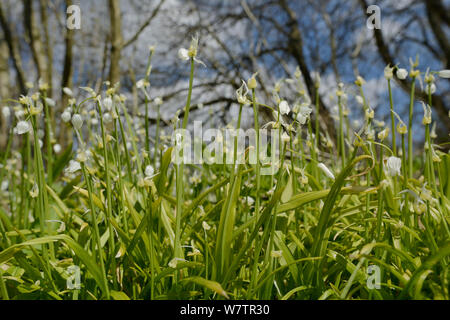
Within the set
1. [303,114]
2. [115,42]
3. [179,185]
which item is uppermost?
[115,42]

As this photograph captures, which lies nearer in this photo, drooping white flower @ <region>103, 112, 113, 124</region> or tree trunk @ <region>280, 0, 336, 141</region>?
drooping white flower @ <region>103, 112, 113, 124</region>

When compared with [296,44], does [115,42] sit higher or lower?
lower

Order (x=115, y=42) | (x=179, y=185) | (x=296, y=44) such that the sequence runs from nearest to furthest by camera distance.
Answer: (x=179, y=185), (x=115, y=42), (x=296, y=44)

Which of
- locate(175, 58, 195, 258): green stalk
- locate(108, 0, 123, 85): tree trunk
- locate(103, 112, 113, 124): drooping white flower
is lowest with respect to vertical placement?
locate(175, 58, 195, 258): green stalk

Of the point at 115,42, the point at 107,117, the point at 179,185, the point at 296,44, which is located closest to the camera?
the point at 179,185

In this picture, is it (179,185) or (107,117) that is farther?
(107,117)

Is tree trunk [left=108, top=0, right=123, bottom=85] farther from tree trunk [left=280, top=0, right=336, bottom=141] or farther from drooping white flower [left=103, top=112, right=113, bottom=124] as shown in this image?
tree trunk [left=280, top=0, right=336, bottom=141]

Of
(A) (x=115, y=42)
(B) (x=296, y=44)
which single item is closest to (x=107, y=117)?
(A) (x=115, y=42)

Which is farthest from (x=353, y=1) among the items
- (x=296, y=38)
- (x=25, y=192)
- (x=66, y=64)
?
(x=25, y=192)

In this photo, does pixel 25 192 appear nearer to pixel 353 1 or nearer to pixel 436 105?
pixel 436 105

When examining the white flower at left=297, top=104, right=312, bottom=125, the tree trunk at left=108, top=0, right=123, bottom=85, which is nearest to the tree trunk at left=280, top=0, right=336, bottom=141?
the tree trunk at left=108, top=0, right=123, bottom=85

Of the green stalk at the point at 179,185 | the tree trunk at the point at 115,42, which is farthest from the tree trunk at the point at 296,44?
the green stalk at the point at 179,185

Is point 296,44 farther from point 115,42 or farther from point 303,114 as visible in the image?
point 303,114

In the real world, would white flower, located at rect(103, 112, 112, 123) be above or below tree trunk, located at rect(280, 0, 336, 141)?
below
